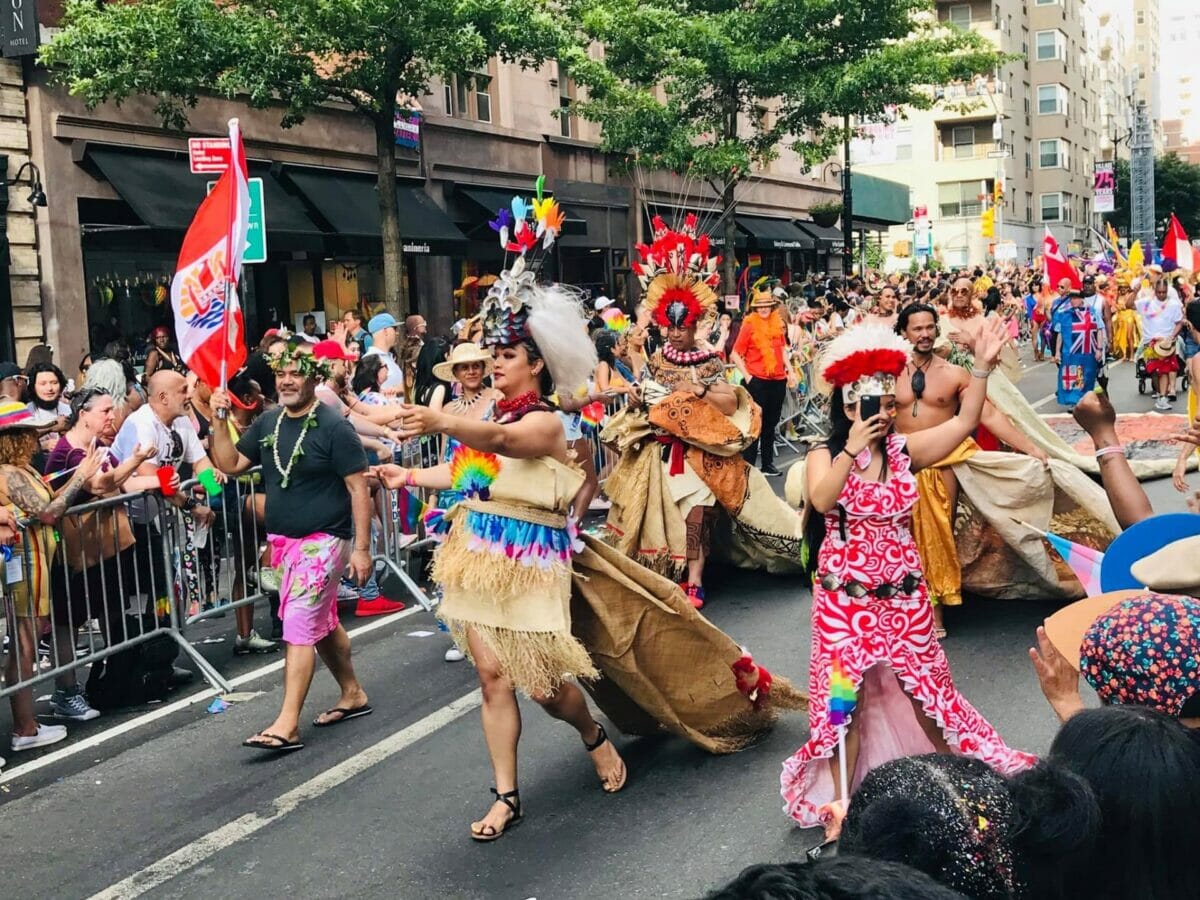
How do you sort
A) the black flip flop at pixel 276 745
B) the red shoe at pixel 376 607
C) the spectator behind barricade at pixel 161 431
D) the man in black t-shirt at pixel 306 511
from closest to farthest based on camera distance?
the black flip flop at pixel 276 745
the man in black t-shirt at pixel 306 511
the spectator behind barricade at pixel 161 431
the red shoe at pixel 376 607

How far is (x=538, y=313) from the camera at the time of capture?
5.08 meters

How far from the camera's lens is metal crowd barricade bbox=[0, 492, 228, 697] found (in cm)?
650

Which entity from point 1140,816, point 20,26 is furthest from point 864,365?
point 20,26

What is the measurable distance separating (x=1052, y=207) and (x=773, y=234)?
44.2 metres

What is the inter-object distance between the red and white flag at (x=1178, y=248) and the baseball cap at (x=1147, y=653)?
2782 centimetres

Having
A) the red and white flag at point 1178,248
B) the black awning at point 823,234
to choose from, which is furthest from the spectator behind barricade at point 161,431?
the black awning at point 823,234

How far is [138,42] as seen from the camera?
1614cm

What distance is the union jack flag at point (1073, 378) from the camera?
1869cm

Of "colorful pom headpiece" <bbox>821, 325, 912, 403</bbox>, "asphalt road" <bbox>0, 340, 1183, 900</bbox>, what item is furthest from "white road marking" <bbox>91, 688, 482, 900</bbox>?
"colorful pom headpiece" <bbox>821, 325, 912, 403</bbox>

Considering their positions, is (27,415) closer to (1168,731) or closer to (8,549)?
(8,549)

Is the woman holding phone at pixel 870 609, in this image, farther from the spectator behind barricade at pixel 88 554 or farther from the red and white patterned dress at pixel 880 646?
the spectator behind barricade at pixel 88 554

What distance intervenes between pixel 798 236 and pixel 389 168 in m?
22.8

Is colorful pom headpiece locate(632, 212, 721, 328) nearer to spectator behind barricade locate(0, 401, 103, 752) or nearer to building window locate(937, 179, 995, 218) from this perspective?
spectator behind barricade locate(0, 401, 103, 752)

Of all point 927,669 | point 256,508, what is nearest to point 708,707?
point 927,669
